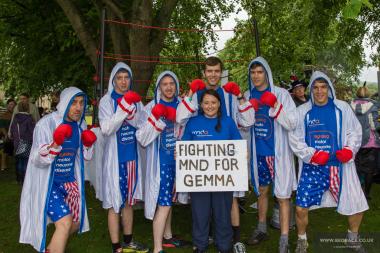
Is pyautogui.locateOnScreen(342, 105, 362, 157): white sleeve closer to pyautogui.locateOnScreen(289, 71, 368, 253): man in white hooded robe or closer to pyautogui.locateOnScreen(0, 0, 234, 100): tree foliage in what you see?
pyautogui.locateOnScreen(289, 71, 368, 253): man in white hooded robe

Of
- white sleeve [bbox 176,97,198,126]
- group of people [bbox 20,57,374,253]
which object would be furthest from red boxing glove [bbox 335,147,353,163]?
white sleeve [bbox 176,97,198,126]

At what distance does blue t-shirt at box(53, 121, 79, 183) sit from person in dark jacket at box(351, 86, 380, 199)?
521 centimetres

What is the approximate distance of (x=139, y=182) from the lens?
4816mm

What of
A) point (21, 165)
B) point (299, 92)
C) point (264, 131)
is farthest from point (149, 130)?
point (21, 165)

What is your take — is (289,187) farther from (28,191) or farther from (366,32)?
(366,32)

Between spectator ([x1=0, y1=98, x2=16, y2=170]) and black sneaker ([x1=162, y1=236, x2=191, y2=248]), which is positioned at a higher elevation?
spectator ([x1=0, y1=98, x2=16, y2=170])

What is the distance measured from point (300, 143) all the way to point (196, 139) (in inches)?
44.1

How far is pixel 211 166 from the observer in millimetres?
4324

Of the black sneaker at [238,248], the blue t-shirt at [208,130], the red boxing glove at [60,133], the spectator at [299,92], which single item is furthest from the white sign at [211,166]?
the spectator at [299,92]

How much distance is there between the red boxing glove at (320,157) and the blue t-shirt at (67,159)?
2.44 meters

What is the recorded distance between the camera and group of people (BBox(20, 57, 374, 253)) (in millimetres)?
4160

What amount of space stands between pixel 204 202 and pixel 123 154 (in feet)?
3.39

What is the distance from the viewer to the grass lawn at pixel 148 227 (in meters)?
5.31

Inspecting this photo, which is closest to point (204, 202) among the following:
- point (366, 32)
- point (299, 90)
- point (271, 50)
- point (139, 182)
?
point (139, 182)
